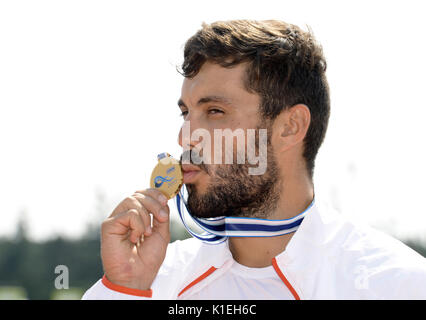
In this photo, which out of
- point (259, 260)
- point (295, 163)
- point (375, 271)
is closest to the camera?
point (375, 271)

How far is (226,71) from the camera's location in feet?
14.9

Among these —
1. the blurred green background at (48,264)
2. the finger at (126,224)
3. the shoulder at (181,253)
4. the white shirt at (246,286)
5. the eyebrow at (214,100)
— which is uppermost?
the eyebrow at (214,100)

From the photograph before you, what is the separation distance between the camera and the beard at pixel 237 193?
445 cm

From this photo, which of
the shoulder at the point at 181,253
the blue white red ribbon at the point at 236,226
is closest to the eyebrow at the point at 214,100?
the blue white red ribbon at the point at 236,226

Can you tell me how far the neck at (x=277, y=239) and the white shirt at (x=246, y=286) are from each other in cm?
7

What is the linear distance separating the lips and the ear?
72 centimetres

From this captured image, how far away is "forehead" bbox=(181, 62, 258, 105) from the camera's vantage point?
14.6 feet

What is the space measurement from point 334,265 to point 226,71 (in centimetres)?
172

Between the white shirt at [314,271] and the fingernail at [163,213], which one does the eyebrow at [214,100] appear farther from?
the white shirt at [314,271]

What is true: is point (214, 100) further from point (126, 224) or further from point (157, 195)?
point (126, 224)

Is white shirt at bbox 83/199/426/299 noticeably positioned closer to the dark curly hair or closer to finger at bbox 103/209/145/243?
finger at bbox 103/209/145/243

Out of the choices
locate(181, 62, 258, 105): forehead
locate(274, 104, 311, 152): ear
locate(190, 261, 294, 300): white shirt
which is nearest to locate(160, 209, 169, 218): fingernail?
locate(190, 261, 294, 300): white shirt
